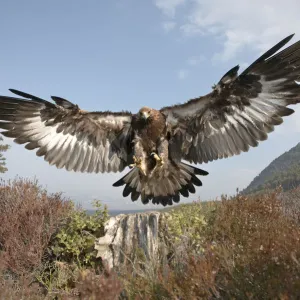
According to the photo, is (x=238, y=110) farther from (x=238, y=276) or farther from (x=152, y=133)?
(x=238, y=276)

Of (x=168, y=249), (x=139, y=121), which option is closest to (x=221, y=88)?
(x=139, y=121)

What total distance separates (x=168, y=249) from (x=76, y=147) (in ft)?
9.07

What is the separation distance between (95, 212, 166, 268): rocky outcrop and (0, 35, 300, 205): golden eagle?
57 cm

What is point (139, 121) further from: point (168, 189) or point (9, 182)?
point (9, 182)

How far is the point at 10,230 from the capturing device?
678cm

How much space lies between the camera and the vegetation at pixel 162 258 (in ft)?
10.1

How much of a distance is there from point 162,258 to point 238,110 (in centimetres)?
280

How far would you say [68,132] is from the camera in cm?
665

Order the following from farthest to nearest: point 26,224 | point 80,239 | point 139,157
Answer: point 26,224 < point 80,239 < point 139,157

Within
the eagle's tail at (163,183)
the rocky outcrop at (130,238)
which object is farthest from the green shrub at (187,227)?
the eagle's tail at (163,183)

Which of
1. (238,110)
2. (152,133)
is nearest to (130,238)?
(152,133)

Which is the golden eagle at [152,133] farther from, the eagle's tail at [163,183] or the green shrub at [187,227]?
the green shrub at [187,227]

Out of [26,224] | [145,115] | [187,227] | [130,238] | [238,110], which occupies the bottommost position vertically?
[130,238]

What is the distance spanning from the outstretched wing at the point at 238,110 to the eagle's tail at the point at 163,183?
12.0 inches
